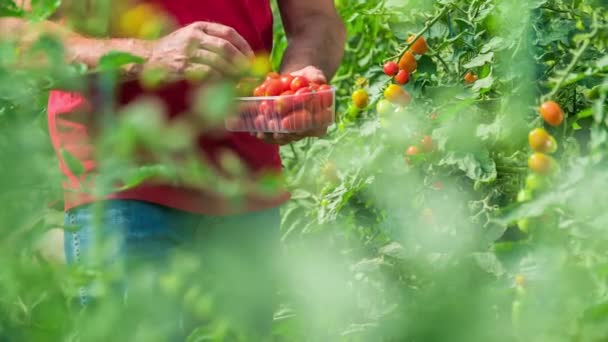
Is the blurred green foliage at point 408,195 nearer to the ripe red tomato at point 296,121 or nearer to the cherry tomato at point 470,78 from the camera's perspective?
the cherry tomato at point 470,78

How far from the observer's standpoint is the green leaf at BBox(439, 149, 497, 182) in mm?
1788

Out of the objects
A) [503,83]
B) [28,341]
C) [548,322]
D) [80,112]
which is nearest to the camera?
[28,341]

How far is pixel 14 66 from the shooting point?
3.02 feet

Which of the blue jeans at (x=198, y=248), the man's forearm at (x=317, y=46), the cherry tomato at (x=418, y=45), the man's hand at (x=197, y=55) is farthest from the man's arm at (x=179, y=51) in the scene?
the cherry tomato at (x=418, y=45)

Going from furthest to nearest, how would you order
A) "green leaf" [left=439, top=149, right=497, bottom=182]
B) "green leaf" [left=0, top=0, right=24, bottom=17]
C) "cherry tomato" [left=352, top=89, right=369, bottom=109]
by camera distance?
1. "cherry tomato" [left=352, top=89, right=369, bottom=109]
2. "green leaf" [left=439, top=149, right=497, bottom=182]
3. "green leaf" [left=0, top=0, right=24, bottom=17]

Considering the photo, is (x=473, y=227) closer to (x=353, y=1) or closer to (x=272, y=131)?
(x=272, y=131)

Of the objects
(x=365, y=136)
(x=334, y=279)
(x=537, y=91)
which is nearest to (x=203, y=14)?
(x=365, y=136)

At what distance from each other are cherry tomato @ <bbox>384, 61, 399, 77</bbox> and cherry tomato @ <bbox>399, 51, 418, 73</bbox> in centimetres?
1

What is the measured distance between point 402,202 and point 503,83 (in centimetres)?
35

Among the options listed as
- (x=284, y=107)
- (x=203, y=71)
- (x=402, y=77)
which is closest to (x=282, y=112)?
(x=284, y=107)

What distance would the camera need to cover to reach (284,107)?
1.64 m

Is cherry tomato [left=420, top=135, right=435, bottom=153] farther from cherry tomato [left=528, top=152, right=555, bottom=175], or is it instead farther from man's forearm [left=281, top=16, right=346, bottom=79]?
cherry tomato [left=528, top=152, right=555, bottom=175]

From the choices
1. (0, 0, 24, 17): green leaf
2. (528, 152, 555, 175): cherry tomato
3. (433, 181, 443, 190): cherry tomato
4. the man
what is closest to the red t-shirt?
the man

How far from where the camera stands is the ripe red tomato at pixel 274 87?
5.53ft
